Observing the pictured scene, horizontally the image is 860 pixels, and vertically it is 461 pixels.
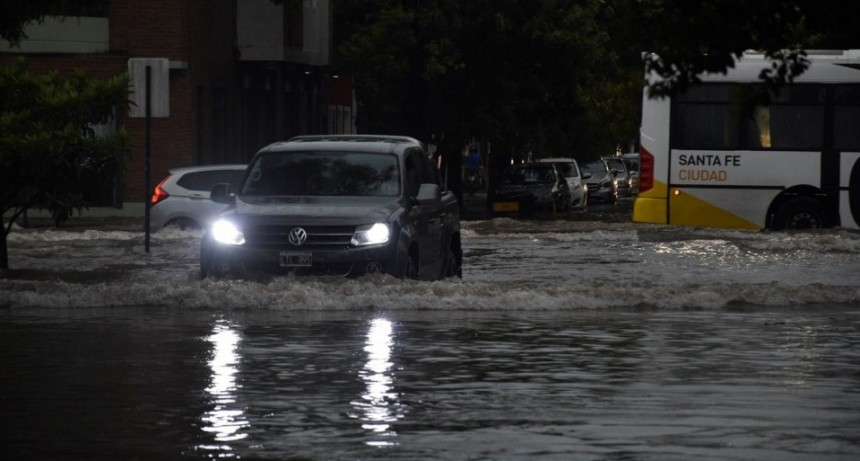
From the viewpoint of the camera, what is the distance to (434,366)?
1445 centimetres

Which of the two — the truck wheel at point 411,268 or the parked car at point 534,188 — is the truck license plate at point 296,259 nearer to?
the truck wheel at point 411,268

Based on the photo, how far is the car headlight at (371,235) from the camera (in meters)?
19.7

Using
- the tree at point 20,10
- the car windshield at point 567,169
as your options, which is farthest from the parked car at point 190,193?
the car windshield at point 567,169

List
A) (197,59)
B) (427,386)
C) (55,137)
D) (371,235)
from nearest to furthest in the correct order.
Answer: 1. (427,386)
2. (371,235)
3. (55,137)
4. (197,59)

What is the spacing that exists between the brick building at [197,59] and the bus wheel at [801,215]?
15.7 meters

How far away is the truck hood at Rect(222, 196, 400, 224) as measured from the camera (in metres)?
19.7

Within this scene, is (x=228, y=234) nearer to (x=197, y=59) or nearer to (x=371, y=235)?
(x=371, y=235)

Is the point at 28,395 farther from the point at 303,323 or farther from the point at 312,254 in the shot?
the point at 312,254

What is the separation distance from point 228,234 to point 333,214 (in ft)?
3.43

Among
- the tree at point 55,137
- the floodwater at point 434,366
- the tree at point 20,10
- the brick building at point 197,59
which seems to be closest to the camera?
the floodwater at point 434,366

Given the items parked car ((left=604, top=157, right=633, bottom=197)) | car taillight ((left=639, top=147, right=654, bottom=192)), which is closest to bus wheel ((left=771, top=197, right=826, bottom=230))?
car taillight ((left=639, top=147, right=654, bottom=192))

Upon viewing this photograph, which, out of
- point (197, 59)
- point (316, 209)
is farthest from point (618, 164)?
→ point (316, 209)

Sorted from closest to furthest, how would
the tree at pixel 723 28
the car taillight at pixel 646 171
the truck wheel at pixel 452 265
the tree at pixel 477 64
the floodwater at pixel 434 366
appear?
1. the floodwater at pixel 434 366
2. the tree at pixel 723 28
3. the truck wheel at pixel 452 265
4. the car taillight at pixel 646 171
5. the tree at pixel 477 64

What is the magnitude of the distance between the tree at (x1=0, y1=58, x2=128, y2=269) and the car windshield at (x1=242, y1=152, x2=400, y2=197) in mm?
3573
